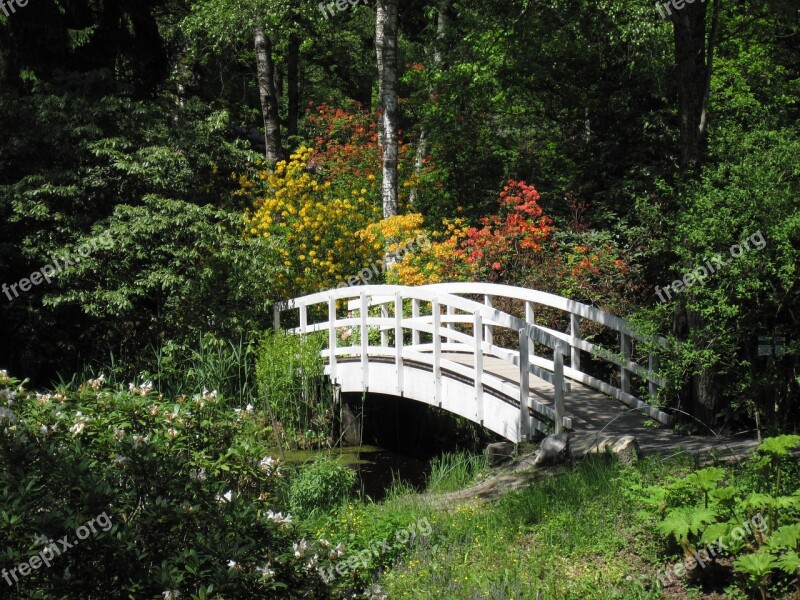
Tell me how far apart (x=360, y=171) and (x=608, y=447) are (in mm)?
12012

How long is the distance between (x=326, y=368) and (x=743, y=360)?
21.7 feet

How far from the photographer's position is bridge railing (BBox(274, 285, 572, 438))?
9.32 m

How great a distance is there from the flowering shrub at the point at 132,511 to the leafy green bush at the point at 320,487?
299 cm

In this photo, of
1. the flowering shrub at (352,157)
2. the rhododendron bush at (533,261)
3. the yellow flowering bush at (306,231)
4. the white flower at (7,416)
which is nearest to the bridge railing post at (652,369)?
the rhododendron bush at (533,261)

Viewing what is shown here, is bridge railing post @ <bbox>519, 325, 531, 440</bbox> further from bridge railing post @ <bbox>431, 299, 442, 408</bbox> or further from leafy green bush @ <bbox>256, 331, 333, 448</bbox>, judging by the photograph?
leafy green bush @ <bbox>256, 331, 333, 448</bbox>

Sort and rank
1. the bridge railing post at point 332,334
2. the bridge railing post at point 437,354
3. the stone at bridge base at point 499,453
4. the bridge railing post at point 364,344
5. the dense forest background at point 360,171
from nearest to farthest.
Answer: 1. the stone at bridge base at point 499,453
2. the bridge railing post at point 437,354
3. the bridge railing post at point 364,344
4. the dense forest background at point 360,171
5. the bridge railing post at point 332,334

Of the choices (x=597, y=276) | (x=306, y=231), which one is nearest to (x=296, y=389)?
(x=306, y=231)

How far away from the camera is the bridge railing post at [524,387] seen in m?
9.27

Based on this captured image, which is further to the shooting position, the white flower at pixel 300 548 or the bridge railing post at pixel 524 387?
the bridge railing post at pixel 524 387

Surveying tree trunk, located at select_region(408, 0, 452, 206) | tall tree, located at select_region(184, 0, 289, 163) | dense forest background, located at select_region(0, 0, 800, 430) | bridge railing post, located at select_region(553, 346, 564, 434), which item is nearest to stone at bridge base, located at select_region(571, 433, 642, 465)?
bridge railing post, located at select_region(553, 346, 564, 434)

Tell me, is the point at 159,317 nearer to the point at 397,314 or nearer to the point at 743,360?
the point at 397,314

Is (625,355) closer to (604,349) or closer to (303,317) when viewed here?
(604,349)

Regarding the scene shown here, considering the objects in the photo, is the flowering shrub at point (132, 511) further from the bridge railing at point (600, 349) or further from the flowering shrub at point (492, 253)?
the flowering shrub at point (492, 253)

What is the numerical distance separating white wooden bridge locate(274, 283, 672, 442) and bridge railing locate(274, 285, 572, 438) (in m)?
0.01
